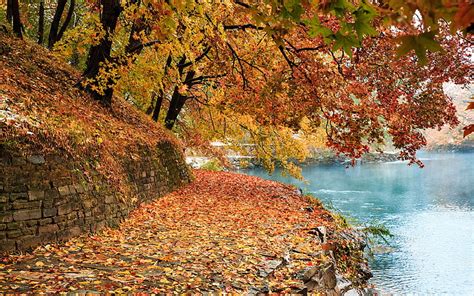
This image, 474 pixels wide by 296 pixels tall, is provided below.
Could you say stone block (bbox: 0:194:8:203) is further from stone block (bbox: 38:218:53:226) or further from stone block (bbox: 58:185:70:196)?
stone block (bbox: 58:185:70:196)

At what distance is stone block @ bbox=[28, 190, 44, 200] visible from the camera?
20.6ft

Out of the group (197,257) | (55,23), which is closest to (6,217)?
(197,257)

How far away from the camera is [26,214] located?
242 inches

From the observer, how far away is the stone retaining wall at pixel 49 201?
5977 mm

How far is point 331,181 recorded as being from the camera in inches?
1358

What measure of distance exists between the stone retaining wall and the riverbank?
250 mm

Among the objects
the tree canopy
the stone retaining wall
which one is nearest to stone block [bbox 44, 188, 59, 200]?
the stone retaining wall

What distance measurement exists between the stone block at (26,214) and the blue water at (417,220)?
934 cm

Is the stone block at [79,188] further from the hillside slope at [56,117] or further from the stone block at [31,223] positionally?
the stone block at [31,223]

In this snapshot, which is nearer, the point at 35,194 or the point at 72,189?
the point at 35,194

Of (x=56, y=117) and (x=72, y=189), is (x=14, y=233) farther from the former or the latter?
(x=56, y=117)

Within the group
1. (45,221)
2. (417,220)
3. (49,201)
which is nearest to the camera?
(45,221)

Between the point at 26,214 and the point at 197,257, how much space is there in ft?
8.86

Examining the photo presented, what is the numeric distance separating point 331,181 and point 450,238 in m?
18.2
